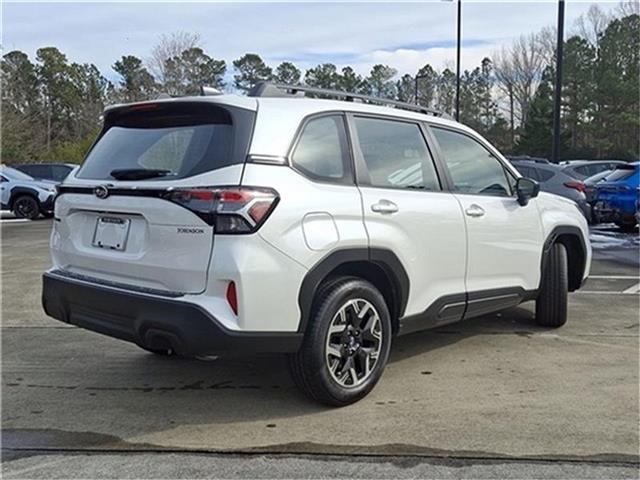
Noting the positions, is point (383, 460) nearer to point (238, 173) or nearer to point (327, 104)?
point (238, 173)

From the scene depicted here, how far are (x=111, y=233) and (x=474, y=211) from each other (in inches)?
102

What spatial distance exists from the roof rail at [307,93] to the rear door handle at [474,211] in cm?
81

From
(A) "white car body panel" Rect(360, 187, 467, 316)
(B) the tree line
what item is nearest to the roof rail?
(A) "white car body panel" Rect(360, 187, 467, 316)

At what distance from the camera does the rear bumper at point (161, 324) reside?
11.0 feet

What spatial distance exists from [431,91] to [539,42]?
11055 millimetres

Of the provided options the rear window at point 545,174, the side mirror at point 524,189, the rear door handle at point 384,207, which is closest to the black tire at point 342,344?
the rear door handle at point 384,207

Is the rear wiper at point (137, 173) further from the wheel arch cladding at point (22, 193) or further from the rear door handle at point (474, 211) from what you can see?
the wheel arch cladding at point (22, 193)

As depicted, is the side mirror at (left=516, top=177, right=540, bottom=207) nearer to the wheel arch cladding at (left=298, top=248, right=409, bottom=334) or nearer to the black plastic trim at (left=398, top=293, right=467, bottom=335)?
the black plastic trim at (left=398, top=293, right=467, bottom=335)

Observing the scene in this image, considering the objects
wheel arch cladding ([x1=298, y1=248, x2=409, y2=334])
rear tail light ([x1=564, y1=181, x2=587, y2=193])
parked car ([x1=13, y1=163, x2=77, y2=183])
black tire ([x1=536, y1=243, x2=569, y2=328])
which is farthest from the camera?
parked car ([x1=13, y1=163, x2=77, y2=183])

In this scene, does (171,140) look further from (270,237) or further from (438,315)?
(438,315)

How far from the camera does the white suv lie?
3387 millimetres

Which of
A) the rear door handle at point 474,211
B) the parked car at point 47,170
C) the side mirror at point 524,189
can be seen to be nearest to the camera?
the rear door handle at point 474,211

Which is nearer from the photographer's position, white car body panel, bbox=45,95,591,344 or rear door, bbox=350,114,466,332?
white car body panel, bbox=45,95,591,344

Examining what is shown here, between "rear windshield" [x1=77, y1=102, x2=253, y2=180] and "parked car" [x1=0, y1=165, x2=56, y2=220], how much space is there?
14570 millimetres
